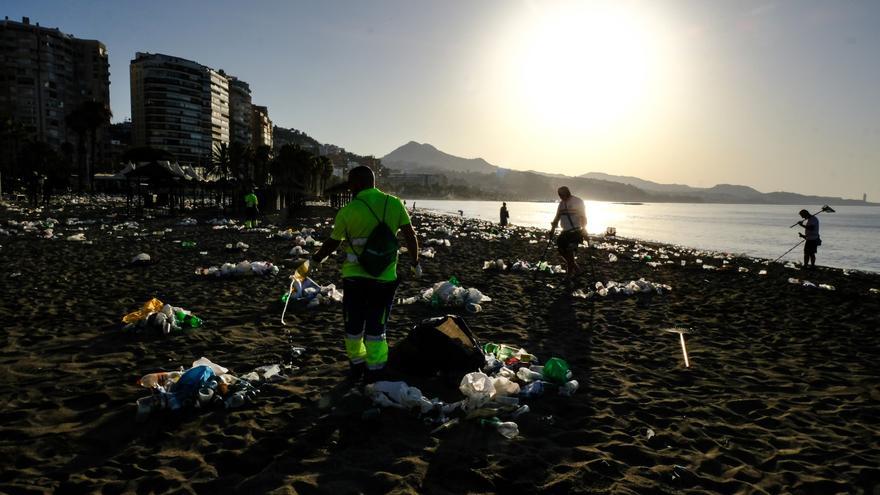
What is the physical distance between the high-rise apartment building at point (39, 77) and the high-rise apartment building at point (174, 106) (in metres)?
11.9

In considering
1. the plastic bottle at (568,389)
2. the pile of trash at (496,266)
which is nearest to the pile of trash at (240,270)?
the pile of trash at (496,266)

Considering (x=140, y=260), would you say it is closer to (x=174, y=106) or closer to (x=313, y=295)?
(x=313, y=295)

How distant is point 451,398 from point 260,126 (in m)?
170

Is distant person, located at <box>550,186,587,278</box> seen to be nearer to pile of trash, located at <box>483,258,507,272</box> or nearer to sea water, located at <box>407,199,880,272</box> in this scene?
pile of trash, located at <box>483,258,507,272</box>

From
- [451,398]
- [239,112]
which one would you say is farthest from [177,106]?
[451,398]

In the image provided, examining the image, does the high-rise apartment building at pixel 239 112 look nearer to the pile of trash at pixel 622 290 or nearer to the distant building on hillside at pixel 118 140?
the distant building on hillside at pixel 118 140

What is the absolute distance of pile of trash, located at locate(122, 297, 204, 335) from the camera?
Answer: 5.97 meters

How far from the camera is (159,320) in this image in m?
5.96

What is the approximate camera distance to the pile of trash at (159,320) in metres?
5.97

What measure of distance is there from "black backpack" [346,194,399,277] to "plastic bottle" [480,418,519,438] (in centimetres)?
159

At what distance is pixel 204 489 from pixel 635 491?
2.77 meters

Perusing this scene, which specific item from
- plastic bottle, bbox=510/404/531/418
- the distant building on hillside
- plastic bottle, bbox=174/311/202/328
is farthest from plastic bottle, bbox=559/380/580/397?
the distant building on hillside

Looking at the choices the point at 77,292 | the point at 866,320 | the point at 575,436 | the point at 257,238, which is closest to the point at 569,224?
the point at 866,320

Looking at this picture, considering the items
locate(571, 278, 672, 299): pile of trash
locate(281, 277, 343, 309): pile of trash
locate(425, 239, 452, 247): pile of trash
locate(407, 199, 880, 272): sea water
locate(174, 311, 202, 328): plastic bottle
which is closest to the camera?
locate(174, 311, 202, 328): plastic bottle
